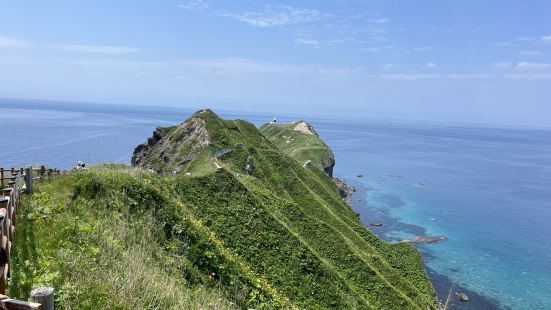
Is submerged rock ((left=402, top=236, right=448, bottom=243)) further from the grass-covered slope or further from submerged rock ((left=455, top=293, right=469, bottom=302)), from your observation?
the grass-covered slope

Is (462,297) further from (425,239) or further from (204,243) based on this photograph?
(204,243)

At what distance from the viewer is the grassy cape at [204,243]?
12.2 metres

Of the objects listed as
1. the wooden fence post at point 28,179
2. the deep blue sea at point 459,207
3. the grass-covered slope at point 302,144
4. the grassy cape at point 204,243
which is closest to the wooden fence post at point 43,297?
the grassy cape at point 204,243

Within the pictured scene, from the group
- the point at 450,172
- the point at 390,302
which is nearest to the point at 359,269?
the point at 390,302

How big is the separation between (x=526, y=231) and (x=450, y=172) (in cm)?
7850

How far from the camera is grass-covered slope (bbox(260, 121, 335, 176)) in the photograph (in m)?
111

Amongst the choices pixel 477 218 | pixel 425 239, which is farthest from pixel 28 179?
pixel 477 218

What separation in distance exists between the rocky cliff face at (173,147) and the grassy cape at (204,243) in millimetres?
354

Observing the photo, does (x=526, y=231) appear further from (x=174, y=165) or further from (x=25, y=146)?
(x=25, y=146)

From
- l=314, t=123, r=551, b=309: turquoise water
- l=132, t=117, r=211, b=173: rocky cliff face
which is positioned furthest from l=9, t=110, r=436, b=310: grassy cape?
l=314, t=123, r=551, b=309: turquoise water

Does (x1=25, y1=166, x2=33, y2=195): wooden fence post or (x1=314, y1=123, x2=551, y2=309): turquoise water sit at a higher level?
(x1=25, y1=166, x2=33, y2=195): wooden fence post

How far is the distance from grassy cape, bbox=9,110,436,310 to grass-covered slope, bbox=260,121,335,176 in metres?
36.4

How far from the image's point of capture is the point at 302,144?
131500 millimetres

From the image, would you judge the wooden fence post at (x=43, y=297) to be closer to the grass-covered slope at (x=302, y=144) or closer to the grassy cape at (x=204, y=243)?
the grassy cape at (x=204, y=243)
